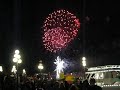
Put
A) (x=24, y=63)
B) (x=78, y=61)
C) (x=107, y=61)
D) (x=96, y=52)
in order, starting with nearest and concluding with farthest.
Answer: (x=107, y=61), (x=96, y=52), (x=78, y=61), (x=24, y=63)

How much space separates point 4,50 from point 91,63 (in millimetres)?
19495

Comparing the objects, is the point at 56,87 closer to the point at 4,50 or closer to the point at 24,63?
the point at 4,50

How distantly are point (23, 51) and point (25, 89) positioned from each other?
7138 centimetres

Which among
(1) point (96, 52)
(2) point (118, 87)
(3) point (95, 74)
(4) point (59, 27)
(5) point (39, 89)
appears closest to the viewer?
(2) point (118, 87)

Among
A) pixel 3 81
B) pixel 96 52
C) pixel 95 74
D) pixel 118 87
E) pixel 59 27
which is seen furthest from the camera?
pixel 96 52

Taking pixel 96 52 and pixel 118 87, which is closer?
pixel 118 87

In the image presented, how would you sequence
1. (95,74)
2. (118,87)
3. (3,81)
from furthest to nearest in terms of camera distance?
1. (95,74)
2. (3,81)
3. (118,87)

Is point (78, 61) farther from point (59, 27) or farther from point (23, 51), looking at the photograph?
point (59, 27)

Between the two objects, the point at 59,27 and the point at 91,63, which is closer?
the point at 59,27

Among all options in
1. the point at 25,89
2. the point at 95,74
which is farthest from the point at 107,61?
the point at 25,89

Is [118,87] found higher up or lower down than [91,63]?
lower down

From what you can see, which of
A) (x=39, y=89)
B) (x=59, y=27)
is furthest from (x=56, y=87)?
(x=59, y=27)

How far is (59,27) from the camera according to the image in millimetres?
44469

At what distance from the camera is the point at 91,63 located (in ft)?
240
